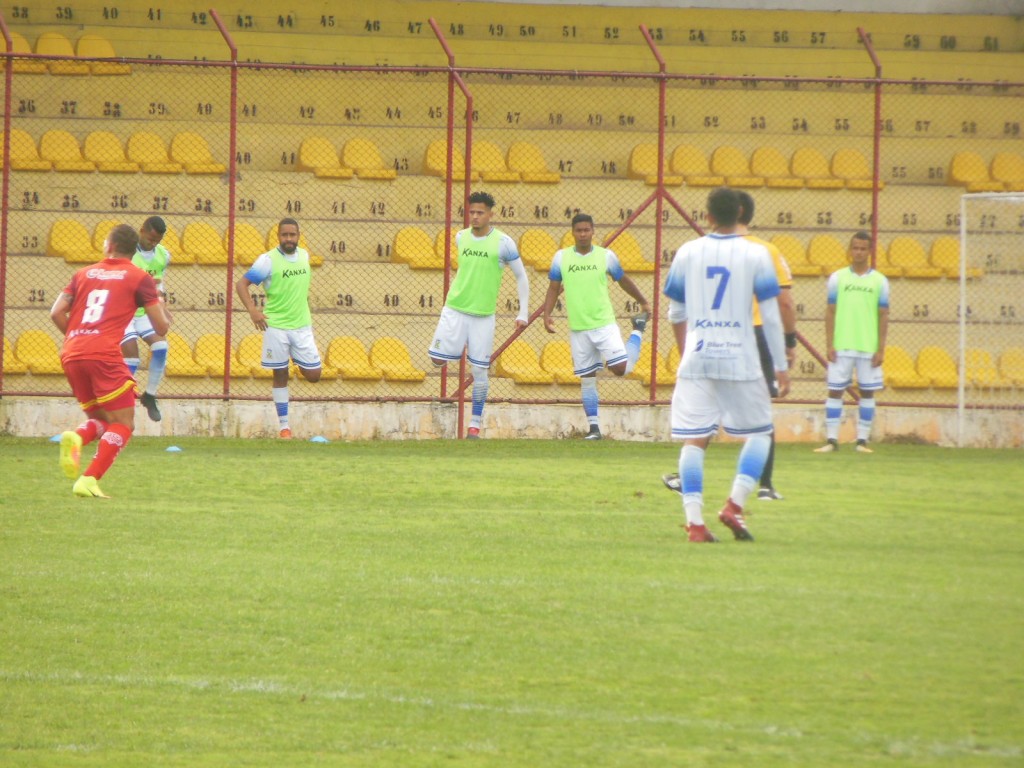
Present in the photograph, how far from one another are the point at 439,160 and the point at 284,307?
525cm

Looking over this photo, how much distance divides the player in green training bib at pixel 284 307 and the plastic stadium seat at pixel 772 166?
7.40 m

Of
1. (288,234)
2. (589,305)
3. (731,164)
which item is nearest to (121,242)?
(288,234)

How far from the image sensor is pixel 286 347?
15953mm

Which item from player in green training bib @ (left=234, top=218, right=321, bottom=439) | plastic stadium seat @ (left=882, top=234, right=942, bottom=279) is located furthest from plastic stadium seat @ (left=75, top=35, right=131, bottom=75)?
plastic stadium seat @ (left=882, top=234, right=942, bottom=279)

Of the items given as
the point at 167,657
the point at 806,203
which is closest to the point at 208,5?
the point at 806,203

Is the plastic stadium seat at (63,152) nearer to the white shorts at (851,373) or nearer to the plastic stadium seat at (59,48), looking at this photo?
the plastic stadium seat at (59,48)

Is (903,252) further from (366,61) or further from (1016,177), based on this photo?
(366,61)

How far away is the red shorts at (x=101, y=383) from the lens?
421 inches

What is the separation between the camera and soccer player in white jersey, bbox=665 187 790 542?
8602 millimetres

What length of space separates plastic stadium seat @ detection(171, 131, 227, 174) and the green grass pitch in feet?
27.7

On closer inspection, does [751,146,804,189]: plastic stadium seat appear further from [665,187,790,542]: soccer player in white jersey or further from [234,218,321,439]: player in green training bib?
[665,187,790,542]: soccer player in white jersey

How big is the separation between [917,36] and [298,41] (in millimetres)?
8938

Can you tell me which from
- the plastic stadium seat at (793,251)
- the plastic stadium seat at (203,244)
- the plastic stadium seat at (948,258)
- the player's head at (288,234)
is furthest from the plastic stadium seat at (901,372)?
the plastic stadium seat at (203,244)

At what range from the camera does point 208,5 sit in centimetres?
2178
